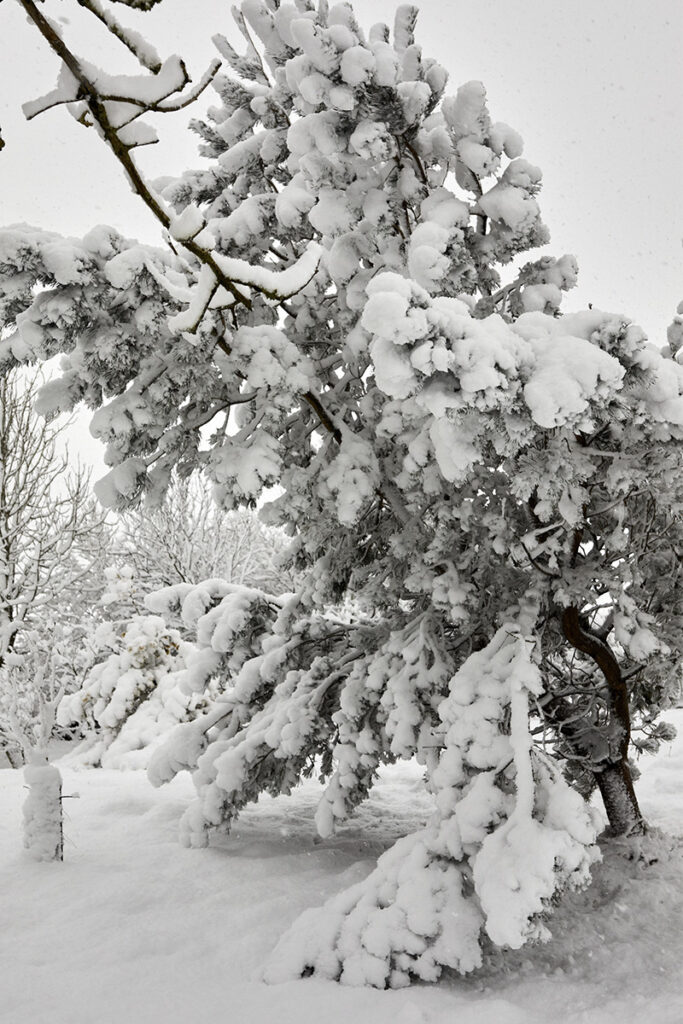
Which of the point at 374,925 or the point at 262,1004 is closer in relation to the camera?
the point at 262,1004

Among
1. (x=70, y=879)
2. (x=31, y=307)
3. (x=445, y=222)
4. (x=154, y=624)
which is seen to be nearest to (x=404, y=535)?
(x=445, y=222)

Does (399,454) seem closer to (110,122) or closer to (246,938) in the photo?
(246,938)

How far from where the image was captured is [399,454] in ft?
13.2

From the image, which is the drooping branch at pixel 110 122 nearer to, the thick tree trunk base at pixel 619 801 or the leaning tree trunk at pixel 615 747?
the leaning tree trunk at pixel 615 747

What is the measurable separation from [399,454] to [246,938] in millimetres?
2692

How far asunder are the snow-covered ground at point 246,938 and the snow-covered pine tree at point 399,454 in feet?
0.95

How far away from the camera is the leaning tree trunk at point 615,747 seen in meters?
4.29

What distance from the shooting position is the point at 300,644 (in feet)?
16.0

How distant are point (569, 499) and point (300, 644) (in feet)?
8.06

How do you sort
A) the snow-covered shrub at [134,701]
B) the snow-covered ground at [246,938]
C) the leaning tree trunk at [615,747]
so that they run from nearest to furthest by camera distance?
1. the snow-covered ground at [246,938]
2. the leaning tree trunk at [615,747]
3. the snow-covered shrub at [134,701]

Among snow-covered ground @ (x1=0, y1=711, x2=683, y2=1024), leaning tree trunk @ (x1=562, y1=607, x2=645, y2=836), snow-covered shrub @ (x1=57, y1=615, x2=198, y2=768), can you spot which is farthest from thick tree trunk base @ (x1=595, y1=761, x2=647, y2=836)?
snow-covered shrub @ (x1=57, y1=615, x2=198, y2=768)

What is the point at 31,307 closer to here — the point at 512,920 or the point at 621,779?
the point at 512,920

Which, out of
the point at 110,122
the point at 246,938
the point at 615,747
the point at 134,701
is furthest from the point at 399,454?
the point at 134,701

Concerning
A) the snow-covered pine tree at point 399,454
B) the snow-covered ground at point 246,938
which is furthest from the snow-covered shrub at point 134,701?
the snow-covered pine tree at point 399,454
